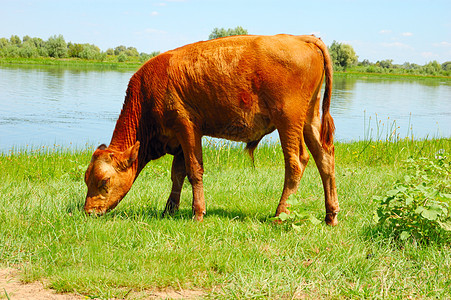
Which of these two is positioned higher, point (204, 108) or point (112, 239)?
point (204, 108)

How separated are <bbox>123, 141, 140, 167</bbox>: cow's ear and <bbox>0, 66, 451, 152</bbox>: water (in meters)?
7.49

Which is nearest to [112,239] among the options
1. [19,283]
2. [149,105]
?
[19,283]

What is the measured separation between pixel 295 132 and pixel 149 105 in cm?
172

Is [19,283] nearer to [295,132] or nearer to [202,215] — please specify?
[202,215]

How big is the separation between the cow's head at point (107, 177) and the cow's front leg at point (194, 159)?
57 cm

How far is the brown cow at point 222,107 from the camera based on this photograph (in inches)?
190

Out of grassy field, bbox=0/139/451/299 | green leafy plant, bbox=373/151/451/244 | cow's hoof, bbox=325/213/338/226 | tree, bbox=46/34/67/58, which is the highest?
tree, bbox=46/34/67/58

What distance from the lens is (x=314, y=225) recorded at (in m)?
5.00

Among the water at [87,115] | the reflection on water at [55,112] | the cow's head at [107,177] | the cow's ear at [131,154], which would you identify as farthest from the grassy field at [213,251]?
the reflection on water at [55,112]

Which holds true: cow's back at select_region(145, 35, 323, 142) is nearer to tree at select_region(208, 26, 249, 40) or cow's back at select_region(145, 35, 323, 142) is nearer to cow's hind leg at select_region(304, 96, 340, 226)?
cow's hind leg at select_region(304, 96, 340, 226)

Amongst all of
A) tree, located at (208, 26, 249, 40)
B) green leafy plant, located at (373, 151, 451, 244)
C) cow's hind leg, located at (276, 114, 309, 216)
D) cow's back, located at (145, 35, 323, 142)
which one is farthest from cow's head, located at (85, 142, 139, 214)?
tree, located at (208, 26, 249, 40)

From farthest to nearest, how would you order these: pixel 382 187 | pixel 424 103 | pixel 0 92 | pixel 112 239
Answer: pixel 424 103
pixel 0 92
pixel 382 187
pixel 112 239

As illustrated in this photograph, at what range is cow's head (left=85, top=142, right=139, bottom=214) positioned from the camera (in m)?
4.95

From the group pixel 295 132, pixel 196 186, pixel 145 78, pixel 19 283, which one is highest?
pixel 145 78
